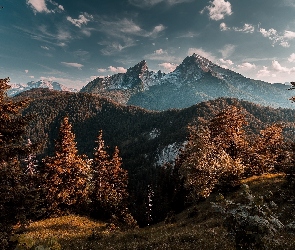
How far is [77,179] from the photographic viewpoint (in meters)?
39.0

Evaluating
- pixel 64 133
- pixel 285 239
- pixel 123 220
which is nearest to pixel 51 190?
pixel 64 133

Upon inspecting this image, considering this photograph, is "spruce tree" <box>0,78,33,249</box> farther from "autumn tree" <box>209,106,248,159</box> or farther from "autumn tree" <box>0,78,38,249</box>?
"autumn tree" <box>209,106,248,159</box>

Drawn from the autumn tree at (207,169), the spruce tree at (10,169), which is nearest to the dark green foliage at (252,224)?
the spruce tree at (10,169)

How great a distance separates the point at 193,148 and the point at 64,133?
20.1m

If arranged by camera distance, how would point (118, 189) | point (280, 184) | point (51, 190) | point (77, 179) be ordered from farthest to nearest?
point (118, 189) < point (77, 179) < point (51, 190) < point (280, 184)

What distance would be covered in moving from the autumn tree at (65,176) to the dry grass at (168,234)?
10.2 ft

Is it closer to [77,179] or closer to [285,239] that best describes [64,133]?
[77,179]

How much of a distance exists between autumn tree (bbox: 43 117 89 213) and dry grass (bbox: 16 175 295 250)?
3118mm

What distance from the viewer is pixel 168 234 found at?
1909 centimetres

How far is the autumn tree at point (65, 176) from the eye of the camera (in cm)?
3656

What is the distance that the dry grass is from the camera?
1414 centimetres

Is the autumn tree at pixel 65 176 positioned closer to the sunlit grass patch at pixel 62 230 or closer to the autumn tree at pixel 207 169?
the sunlit grass patch at pixel 62 230

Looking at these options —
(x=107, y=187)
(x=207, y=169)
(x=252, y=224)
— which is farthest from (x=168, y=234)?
(x=107, y=187)

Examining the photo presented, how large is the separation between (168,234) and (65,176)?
23.9m
